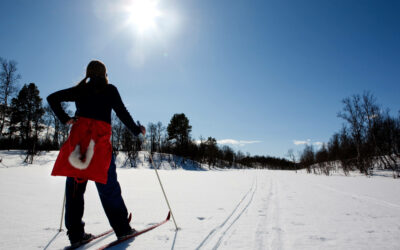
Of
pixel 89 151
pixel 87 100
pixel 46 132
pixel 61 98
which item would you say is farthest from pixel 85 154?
pixel 46 132

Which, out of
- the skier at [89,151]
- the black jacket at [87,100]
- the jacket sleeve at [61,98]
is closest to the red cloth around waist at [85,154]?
the skier at [89,151]

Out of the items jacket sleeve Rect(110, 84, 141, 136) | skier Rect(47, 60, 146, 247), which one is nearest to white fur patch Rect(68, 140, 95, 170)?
skier Rect(47, 60, 146, 247)

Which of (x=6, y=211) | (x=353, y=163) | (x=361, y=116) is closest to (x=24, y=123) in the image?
(x=6, y=211)

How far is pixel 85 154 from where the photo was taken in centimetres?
159

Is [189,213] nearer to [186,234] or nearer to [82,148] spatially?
[186,234]

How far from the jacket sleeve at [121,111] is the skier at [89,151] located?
0.01 metres

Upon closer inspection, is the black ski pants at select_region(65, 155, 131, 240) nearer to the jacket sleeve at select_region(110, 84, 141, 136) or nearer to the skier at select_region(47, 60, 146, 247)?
the skier at select_region(47, 60, 146, 247)

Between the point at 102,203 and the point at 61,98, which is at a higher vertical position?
the point at 61,98

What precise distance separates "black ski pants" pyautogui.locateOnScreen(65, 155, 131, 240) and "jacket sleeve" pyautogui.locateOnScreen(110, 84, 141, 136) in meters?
0.46

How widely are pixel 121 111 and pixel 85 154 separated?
63 centimetres

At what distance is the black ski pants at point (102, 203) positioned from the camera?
1.74 metres

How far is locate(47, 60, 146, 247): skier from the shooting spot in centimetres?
161

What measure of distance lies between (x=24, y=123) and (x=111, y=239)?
36209 mm

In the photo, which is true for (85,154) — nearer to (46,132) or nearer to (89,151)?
(89,151)
